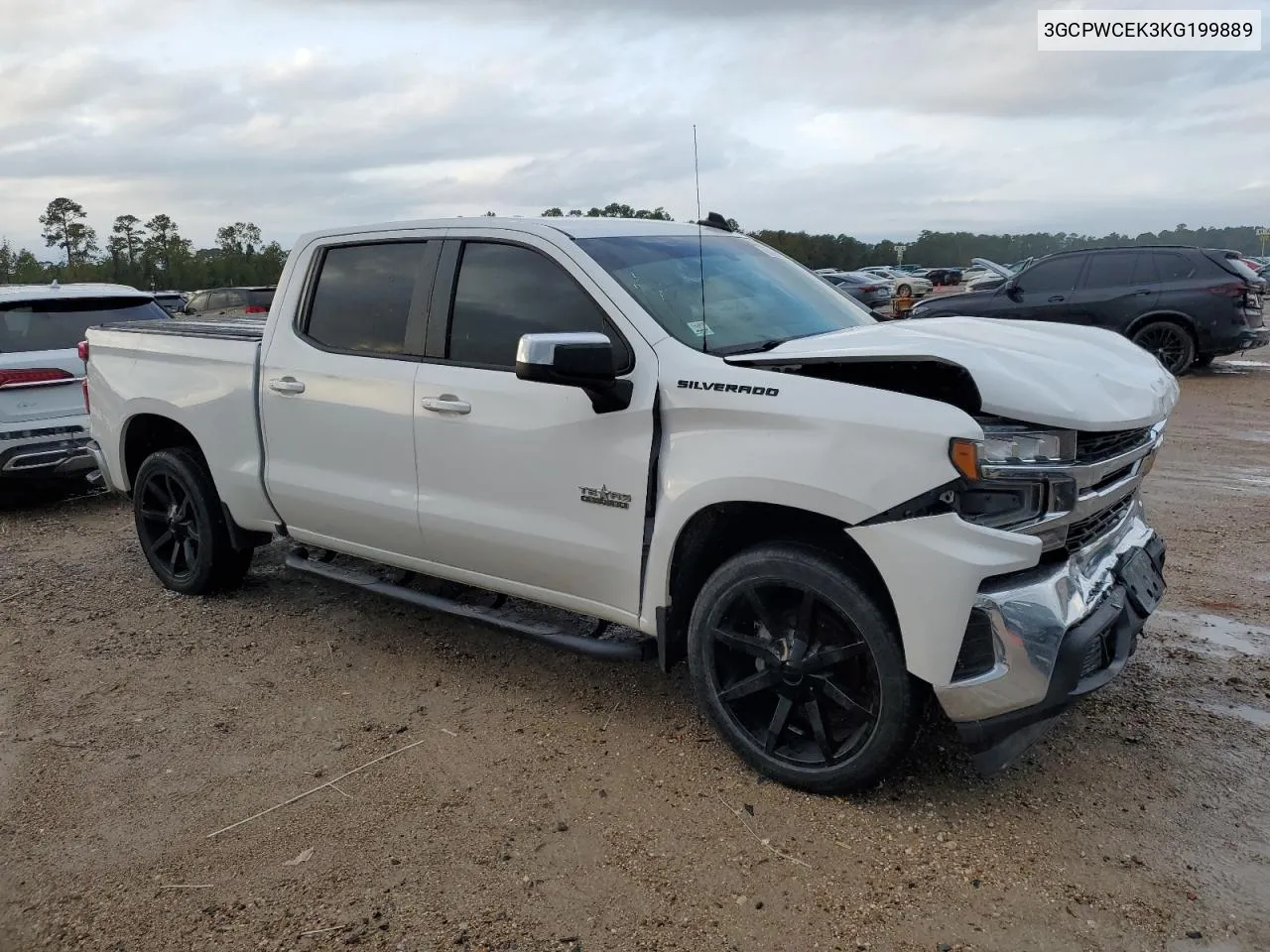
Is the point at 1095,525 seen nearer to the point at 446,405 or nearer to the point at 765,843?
the point at 765,843

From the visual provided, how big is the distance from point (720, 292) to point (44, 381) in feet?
19.4

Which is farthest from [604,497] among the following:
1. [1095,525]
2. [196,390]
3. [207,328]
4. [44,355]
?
[44,355]

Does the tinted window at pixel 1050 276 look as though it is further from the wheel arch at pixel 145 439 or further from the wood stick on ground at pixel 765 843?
the wood stick on ground at pixel 765 843

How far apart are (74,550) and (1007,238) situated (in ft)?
286

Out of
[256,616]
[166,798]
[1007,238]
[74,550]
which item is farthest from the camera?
[1007,238]

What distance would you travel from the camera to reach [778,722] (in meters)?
3.37

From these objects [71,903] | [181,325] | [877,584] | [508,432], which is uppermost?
[181,325]

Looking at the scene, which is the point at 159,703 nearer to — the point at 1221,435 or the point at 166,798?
the point at 166,798

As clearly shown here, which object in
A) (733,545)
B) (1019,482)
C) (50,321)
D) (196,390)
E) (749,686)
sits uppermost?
(50,321)

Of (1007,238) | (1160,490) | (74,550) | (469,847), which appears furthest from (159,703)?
(1007,238)

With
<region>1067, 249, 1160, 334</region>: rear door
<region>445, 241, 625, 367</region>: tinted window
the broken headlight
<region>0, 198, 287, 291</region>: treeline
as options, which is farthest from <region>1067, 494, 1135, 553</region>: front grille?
<region>0, 198, 287, 291</region>: treeline

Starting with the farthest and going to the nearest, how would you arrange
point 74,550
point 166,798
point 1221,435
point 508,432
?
point 1221,435 → point 74,550 → point 508,432 → point 166,798

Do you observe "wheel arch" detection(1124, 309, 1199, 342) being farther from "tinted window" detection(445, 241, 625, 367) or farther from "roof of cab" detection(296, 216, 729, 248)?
"tinted window" detection(445, 241, 625, 367)

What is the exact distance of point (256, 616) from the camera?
17.5ft
